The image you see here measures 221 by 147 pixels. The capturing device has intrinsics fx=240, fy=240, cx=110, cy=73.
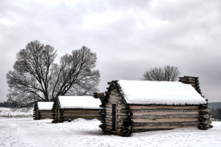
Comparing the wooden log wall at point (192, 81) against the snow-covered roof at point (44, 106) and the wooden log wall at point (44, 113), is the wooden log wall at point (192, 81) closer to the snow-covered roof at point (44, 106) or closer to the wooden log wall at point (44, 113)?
the snow-covered roof at point (44, 106)

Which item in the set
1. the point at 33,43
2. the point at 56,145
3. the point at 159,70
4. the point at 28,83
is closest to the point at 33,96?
the point at 28,83

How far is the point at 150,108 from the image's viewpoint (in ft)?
46.8

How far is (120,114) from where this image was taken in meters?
14.5

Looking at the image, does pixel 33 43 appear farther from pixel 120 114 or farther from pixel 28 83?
pixel 120 114

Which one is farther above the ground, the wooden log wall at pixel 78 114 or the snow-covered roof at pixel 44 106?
the snow-covered roof at pixel 44 106

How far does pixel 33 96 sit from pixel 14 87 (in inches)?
134

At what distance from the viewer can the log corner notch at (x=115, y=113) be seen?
45.0ft

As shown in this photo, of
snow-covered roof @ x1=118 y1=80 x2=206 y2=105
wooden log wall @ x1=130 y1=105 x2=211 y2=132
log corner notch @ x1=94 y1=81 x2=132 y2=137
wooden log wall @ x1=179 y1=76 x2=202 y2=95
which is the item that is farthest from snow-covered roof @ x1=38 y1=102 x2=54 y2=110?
wooden log wall @ x1=130 y1=105 x2=211 y2=132

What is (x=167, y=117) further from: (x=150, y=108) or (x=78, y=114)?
(x=78, y=114)

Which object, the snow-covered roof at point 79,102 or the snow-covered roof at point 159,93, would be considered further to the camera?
the snow-covered roof at point 79,102

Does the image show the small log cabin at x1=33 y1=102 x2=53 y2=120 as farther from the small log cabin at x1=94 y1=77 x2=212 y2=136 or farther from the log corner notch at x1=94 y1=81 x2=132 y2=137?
the small log cabin at x1=94 y1=77 x2=212 y2=136

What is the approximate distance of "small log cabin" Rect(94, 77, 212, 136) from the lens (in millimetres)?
13867

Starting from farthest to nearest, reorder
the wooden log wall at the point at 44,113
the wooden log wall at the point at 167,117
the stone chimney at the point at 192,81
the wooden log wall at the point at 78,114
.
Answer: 1. the wooden log wall at the point at 44,113
2. the wooden log wall at the point at 78,114
3. the stone chimney at the point at 192,81
4. the wooden log wall at the point at 167,117

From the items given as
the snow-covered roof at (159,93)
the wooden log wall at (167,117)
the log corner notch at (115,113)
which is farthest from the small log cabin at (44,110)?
the wooden log wall at (167,117)
